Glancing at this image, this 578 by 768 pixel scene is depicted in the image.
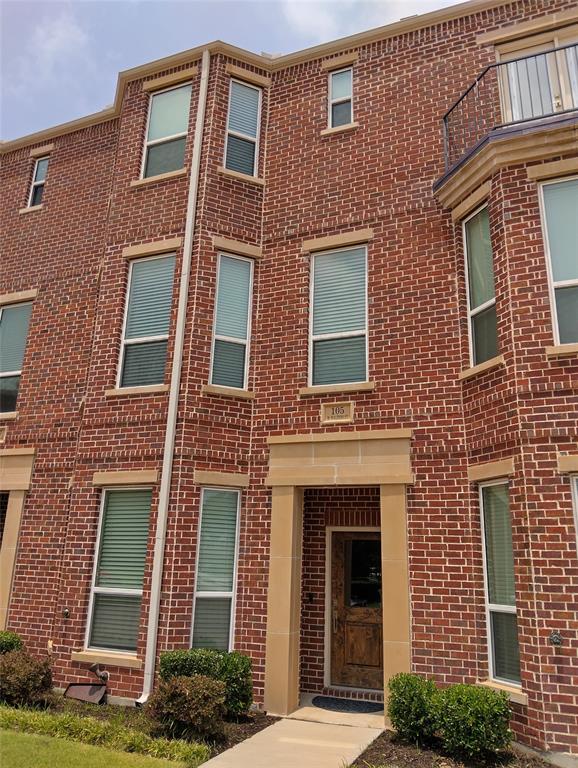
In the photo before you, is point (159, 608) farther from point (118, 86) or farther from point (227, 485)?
point (118, 86)

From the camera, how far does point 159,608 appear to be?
8.32 m

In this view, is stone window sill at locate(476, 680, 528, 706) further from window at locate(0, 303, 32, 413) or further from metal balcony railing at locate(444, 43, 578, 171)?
window at locate(0, 303, 32, 413)

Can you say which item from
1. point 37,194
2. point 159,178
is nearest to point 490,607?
point 159,178

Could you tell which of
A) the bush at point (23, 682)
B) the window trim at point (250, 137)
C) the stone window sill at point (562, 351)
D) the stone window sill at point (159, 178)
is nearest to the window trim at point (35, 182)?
the stone window sill at point (159, 178)

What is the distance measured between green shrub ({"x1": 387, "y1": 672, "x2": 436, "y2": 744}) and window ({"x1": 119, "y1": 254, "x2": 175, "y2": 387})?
564cm

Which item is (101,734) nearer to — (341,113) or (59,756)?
(59,756)

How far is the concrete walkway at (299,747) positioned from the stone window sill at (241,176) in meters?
8.63

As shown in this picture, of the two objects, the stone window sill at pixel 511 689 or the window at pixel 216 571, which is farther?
the window at pixel 216 571

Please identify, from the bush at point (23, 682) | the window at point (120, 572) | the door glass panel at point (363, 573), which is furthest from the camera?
the door glass panel at point (363, 573)

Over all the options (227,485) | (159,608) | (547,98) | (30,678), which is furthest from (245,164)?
(30,678)

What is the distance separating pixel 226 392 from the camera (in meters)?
9.45

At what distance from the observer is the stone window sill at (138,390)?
30.9 ft

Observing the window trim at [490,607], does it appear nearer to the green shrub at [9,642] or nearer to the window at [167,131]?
the green shrub at [9,642]

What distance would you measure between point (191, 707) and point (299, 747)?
4.31 ft
